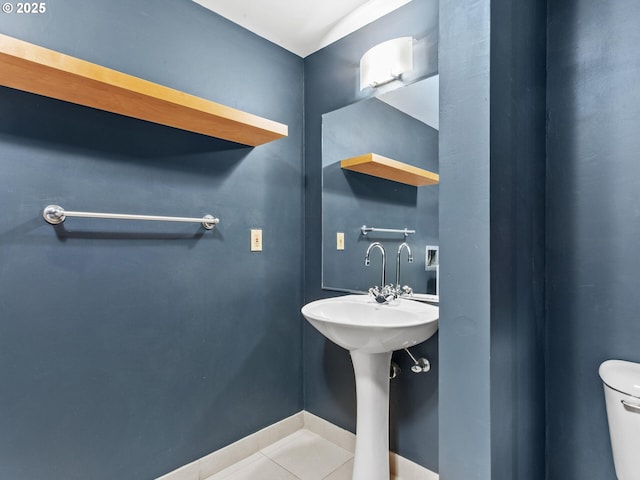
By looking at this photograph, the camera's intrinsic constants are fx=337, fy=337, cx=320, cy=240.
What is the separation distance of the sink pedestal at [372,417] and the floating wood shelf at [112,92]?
1095mm

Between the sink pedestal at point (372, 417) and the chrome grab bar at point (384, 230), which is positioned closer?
the sink pedestal at point (372, 417)

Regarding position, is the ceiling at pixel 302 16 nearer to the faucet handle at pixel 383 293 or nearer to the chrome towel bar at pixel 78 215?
the chrome towel bar at pixel 78 215

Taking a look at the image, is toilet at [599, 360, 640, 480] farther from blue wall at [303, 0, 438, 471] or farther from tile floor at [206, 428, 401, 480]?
tile floor at [206, 428, 401, 480]

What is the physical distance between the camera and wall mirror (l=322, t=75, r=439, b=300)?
Result: 153 centimetres

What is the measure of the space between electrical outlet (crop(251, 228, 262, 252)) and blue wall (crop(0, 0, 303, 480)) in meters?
0.04

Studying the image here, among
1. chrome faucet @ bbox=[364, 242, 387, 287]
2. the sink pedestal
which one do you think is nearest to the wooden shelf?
chrome faucet @ bbox=[364, 242, 387, 287]

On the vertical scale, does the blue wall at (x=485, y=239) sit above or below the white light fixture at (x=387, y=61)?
below

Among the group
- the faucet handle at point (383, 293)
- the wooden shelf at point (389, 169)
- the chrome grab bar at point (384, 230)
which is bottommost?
the faucet handle at point (383, 293)

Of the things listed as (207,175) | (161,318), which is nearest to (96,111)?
(207,175)

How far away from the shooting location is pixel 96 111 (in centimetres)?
129

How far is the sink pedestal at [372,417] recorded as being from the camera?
4.61 ft

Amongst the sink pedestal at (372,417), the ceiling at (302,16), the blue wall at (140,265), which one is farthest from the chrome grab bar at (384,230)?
the ceiling at (302,16)

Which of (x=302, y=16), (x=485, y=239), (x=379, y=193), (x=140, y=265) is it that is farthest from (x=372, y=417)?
(x=302, y=16)

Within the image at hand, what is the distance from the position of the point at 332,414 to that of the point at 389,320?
0.79 m
